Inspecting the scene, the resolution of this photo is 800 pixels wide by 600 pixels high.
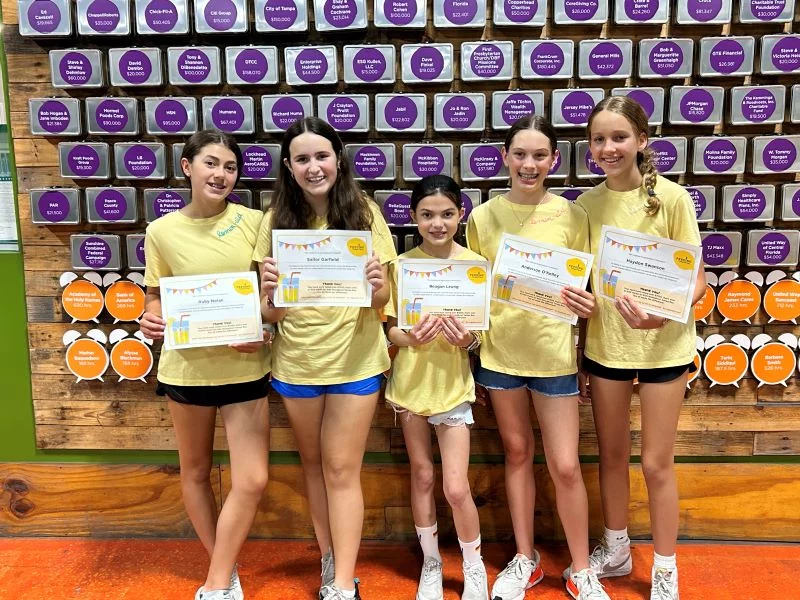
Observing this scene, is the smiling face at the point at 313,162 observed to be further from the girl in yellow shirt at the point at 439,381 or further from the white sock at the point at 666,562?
the white sock at the point at 666,562

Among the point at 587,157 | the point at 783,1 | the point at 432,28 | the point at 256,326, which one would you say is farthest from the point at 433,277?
the point at 783,1

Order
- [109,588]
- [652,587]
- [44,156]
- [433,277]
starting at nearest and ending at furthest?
[433,277], [652,587], [109,588], [44,156]

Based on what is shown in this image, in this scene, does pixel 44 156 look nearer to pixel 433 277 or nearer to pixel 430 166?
pixel 430 166

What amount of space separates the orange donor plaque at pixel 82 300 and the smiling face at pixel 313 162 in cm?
126

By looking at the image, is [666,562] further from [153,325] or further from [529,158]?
[153,325]

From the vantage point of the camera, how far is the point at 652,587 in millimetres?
2395

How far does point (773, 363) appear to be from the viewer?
2.76m

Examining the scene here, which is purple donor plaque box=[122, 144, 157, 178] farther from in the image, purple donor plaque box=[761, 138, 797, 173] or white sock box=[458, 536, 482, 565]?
purple donor plaque box=[761, 138, 797, 173]

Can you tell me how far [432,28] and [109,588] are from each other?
2712 millimetres

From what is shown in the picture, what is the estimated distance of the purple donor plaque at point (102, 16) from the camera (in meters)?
2.59

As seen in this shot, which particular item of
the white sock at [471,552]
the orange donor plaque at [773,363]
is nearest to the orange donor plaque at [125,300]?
the white sock at [471,552]

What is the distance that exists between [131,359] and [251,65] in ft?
4.62

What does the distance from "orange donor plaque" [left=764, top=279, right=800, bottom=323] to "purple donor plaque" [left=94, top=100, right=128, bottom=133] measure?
2.89m

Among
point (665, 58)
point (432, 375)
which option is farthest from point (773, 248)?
point (432, 375)
